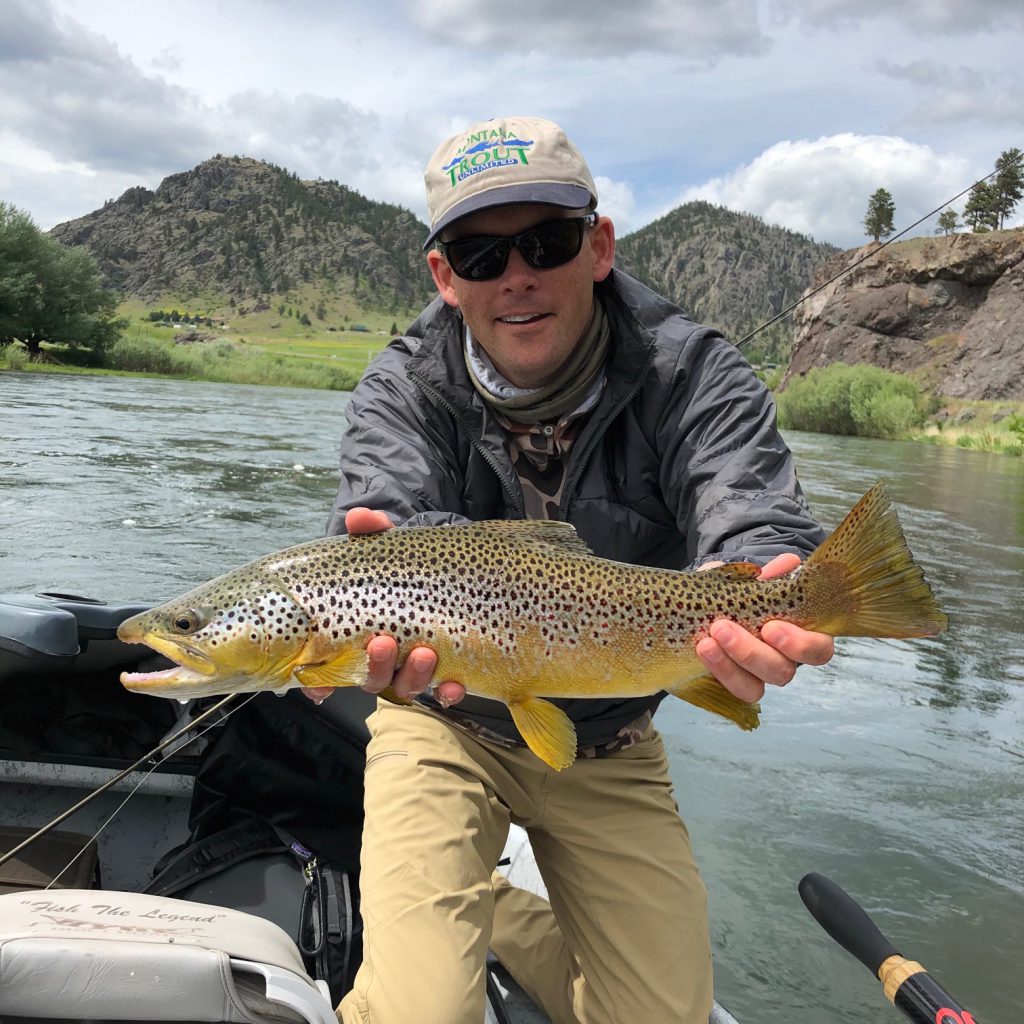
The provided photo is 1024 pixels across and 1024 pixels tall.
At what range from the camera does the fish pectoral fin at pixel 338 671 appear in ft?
9.37

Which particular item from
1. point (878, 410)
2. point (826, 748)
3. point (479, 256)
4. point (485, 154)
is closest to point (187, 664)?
point (479, 256)

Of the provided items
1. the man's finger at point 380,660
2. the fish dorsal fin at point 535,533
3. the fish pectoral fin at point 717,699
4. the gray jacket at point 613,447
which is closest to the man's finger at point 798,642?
the fish pectoral fin at point 717,699

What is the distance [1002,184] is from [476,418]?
111643 mm

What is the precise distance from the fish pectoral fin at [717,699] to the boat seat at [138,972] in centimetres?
142

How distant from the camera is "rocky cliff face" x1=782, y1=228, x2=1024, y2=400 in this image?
72000mm

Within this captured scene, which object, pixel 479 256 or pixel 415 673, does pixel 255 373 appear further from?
pixel 415 673

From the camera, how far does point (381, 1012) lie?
2840 millimetres

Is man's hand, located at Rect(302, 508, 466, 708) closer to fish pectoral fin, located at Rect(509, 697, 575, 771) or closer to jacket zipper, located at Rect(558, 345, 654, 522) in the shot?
fish pectoral fin, located at Rect(509, 697, 575, 771)

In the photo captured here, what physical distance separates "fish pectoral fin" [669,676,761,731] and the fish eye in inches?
60.1

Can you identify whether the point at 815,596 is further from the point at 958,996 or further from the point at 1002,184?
the point at 1002,184

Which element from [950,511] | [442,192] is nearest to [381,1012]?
[442,192]

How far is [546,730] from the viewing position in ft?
9.75

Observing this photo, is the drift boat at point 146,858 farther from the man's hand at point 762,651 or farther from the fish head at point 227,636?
the man's hand at point 762,651

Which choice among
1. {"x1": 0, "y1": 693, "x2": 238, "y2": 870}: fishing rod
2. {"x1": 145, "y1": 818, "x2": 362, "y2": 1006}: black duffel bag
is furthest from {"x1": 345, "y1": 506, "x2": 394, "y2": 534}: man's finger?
{"x1": 145, "y1": 818, "x2": 362, "y2": 1006}: black duffel bag
